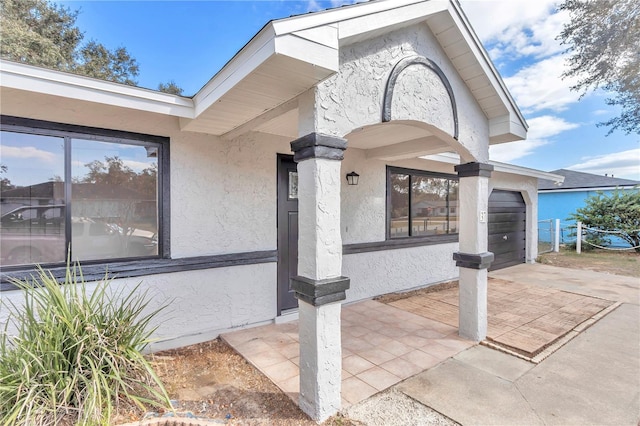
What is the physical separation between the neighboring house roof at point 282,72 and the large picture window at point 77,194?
507mm

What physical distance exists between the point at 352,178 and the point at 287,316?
8.88 ft

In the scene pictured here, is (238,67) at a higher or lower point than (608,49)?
lower

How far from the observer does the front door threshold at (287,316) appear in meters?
4.79

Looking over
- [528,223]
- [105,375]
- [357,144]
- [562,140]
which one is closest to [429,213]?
[357,144]

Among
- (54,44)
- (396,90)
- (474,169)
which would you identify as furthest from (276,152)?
(54,44)

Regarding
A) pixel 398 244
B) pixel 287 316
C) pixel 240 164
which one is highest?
pixel 240 164

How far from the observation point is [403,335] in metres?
4.36

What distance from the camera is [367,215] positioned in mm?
6090

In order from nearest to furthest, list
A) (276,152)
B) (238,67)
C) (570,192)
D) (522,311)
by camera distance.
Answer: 1. (238,67)
2. (276,152)
3. (522,311)
4. (570,192)

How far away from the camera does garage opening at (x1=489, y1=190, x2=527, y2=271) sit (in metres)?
9.12

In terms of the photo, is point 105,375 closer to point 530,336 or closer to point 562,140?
point 530,336

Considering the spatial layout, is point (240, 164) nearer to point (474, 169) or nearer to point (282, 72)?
point (282, 72)

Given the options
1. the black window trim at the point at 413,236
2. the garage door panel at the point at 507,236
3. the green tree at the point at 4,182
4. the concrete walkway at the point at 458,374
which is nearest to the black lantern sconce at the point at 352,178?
the black window trim at the point at 413,236

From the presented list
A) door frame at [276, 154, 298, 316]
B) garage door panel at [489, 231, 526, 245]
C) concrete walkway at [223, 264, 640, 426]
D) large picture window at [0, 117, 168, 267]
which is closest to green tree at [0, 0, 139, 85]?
large picture window at [0, 117, 168, 267]
